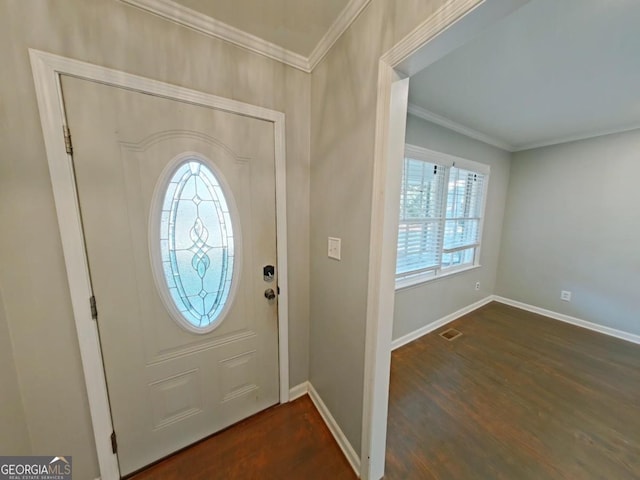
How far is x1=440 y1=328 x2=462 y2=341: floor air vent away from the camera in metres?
2.53

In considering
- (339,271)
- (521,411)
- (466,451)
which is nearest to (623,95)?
(521,411)

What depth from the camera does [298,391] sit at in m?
1.70

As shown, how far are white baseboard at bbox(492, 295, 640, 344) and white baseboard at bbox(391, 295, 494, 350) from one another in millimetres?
349

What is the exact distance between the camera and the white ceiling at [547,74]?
1.11m

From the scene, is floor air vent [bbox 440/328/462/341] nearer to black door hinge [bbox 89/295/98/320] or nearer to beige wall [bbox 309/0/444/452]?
beige wall [bbox 309/0/444/452]

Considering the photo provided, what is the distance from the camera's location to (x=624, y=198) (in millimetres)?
2498

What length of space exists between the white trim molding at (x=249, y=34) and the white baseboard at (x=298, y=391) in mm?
2330

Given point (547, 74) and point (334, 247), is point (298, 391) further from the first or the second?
point (547, 74)

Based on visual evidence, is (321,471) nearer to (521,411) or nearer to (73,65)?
(521,411)

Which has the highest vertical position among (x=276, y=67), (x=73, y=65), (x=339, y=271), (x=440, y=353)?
(x=276, y=67)

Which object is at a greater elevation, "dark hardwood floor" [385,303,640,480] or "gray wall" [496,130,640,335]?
"gray wall" [496,130,640,335]

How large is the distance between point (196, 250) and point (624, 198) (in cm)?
449

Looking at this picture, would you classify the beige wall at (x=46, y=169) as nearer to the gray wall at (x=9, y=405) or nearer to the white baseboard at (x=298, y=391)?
the gray wall at (x=9, y=405)

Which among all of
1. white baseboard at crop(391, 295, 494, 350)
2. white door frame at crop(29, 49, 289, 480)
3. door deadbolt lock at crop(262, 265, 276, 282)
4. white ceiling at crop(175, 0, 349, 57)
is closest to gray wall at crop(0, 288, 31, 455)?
white door frame at crop(29, 49, 289, 480)
